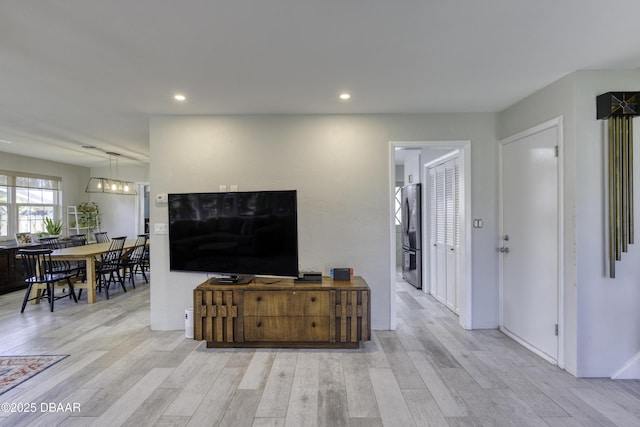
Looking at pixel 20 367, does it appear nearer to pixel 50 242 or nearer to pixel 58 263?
pixel 58 263

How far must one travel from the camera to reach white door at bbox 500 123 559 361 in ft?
8.91

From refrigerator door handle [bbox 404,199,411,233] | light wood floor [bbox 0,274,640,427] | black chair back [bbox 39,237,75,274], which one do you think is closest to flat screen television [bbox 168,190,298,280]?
light wood floor [bbox 0,274,640,427]

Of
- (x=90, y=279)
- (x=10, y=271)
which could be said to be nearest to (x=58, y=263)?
(x=90, y=279)

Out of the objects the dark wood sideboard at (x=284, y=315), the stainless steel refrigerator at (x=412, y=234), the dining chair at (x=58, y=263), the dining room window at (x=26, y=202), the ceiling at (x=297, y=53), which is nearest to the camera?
the ceiling at (x=297, y=53)

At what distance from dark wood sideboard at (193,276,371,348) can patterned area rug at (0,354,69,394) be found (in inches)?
50.2

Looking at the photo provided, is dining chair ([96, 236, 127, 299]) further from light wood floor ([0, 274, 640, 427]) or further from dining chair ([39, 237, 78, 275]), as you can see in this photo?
light wood floor ([0, 274, 640, 427])

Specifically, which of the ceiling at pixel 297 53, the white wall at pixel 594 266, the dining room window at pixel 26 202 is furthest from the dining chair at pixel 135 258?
the white wall at pixel 594 266

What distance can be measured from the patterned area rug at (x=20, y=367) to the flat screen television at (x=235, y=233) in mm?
1305

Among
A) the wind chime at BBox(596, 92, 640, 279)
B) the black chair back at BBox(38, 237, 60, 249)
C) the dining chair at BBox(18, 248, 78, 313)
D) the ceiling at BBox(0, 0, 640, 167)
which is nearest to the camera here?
the ceiling at BBox(0, 0, 640, 167)

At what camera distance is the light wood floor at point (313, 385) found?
78.1 inches

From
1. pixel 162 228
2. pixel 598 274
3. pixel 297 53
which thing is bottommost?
pixel 598 274

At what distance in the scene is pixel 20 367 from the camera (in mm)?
2646

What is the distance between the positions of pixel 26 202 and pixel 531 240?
868 cm

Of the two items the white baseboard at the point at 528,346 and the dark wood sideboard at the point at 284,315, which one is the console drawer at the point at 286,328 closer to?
the dark wood sideboard at the point at 284,315
